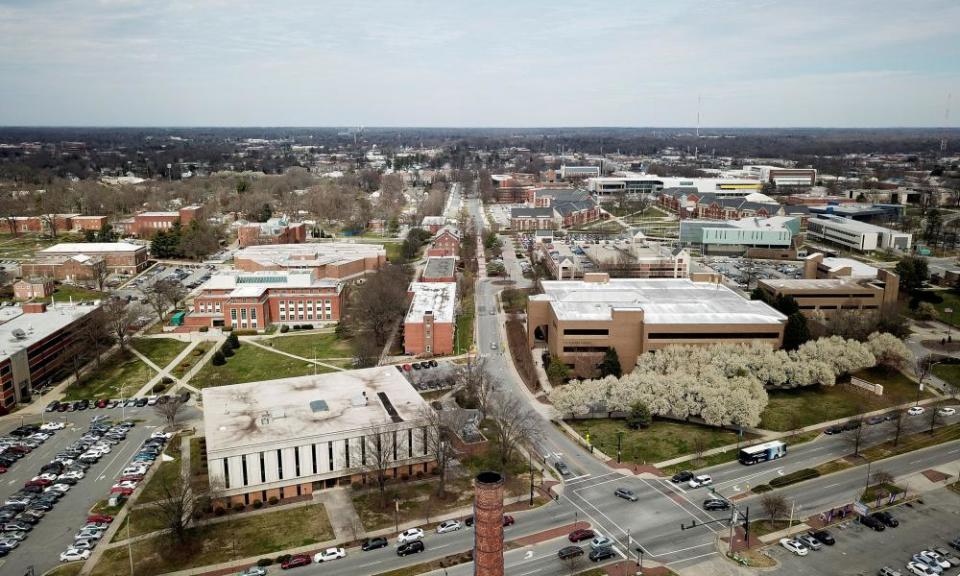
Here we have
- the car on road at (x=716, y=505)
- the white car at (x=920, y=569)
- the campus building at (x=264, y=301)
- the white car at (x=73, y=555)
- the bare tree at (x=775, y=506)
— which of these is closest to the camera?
the white car at (x=920, y=569)

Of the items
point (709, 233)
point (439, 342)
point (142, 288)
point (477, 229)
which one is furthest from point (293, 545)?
point (477, 229)

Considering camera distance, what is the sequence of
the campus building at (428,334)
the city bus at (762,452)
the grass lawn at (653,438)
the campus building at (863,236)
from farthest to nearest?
the campus building at (863,236)
the campus building at (428,334)
the grass lawn at (653,438)
the city bus at (762,452)

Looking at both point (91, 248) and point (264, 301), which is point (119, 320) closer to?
point (264, 301)

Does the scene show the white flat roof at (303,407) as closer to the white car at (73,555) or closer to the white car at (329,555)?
the white car at (73,555)

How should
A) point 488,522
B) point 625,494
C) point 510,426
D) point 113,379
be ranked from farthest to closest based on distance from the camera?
1. point 113,379
2. point 510,426
3. point 625,494
4. point 488,522

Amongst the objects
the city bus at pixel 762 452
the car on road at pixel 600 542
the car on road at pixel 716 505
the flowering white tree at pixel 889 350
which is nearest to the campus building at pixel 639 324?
the flowering white tree at pixel 889 350

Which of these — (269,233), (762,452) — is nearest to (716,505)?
(762,452)
